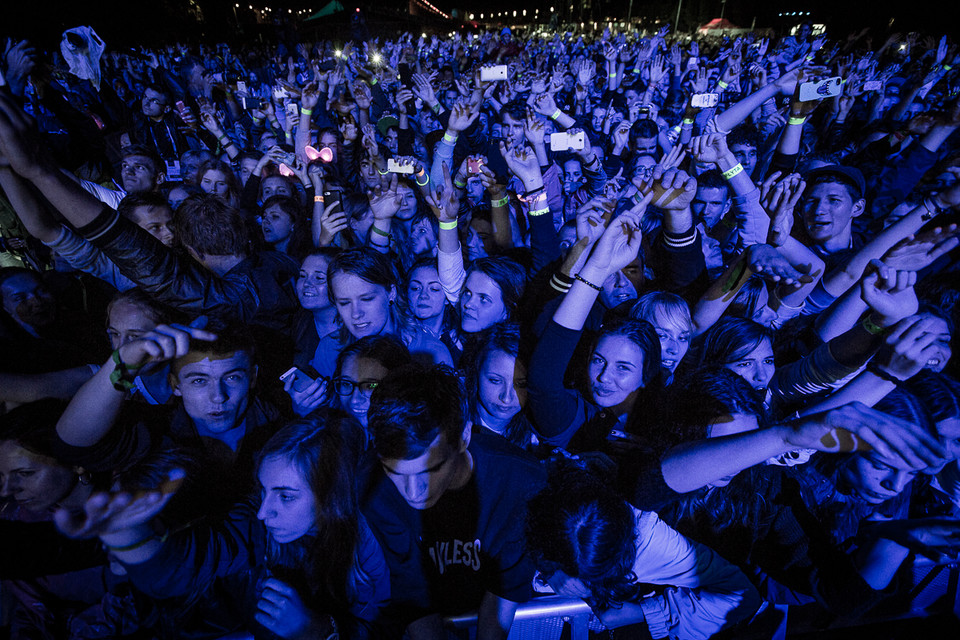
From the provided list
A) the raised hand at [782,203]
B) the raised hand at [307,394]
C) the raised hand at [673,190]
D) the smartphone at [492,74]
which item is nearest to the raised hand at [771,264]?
the raised hand at [782,203]

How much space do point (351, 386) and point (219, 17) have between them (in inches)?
917

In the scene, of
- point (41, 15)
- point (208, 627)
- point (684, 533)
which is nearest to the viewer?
point (208, 627)

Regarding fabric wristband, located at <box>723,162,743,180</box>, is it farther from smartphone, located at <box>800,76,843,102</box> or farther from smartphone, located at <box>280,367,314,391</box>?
smartphone, located at <box>280,367,314,391</box>

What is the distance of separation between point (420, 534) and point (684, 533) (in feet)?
3.51

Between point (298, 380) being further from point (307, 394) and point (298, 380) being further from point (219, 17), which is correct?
point (219, 17)

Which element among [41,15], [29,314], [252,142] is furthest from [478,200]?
[41,15]

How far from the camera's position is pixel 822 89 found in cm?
295

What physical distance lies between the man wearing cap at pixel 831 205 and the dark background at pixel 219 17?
14.2 metres

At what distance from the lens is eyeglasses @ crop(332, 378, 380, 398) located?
2043 mm

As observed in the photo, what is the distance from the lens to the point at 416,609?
1.69 metres

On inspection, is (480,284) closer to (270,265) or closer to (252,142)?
(270,265)

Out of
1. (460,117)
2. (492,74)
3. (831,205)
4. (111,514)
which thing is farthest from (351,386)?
(492,74)

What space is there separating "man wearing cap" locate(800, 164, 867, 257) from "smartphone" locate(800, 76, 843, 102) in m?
0.59

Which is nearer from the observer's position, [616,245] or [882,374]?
[882,374]
